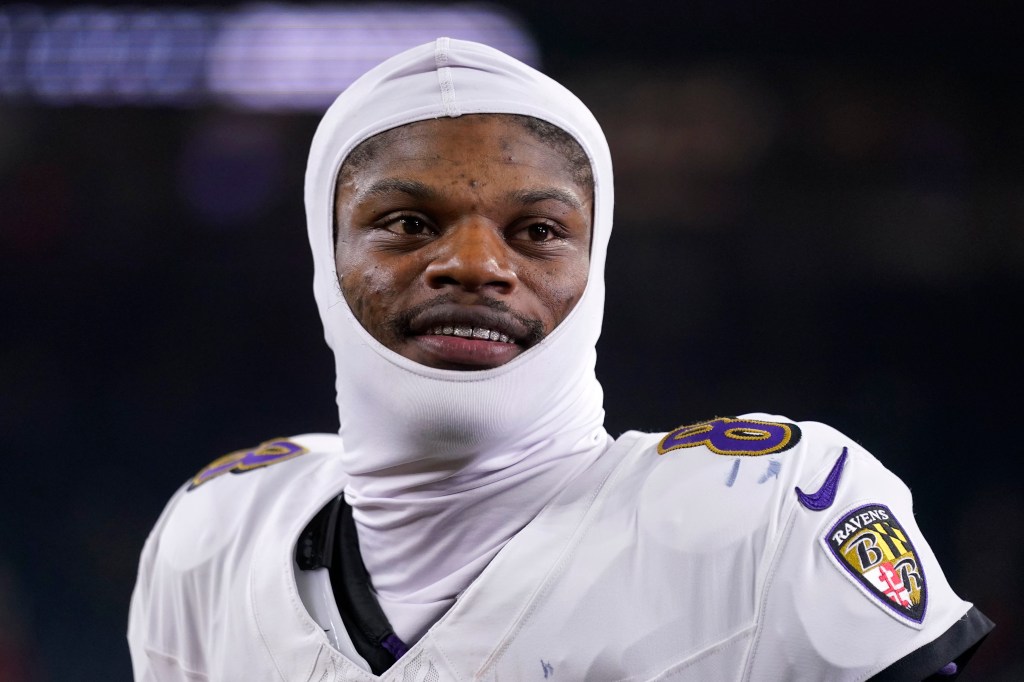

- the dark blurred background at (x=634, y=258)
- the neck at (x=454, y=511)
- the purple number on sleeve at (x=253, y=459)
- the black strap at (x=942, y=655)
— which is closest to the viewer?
the black strap at (x=942, y=655)

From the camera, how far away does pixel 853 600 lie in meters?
1.07

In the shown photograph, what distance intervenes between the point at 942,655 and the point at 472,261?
1.89 ft

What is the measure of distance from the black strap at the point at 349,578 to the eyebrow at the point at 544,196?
473 mm

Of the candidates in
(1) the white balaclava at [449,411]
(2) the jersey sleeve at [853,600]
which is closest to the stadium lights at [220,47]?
(1) the white balaclava at [449,411]

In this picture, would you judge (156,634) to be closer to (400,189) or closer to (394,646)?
(394,646)

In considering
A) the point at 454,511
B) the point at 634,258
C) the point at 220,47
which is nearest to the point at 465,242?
the point at 454,511

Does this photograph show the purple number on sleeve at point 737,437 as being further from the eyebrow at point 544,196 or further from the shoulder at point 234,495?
the shoulder at point 234,495

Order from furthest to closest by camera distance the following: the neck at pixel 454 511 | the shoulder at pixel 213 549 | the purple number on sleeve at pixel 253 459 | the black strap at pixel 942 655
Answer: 1. the purple number on sleeve at pixel 253 459
2. the shoulder at pixel 213 549
3. the neck at pixel 454 511
4. the black strap at pixel 942 655

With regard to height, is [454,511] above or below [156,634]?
above

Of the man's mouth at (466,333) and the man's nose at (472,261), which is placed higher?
the man's nose at (472,261)

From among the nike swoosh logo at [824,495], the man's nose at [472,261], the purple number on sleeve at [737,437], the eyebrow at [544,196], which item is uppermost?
the eyebrow at [544,196]

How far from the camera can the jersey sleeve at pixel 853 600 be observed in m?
1.05

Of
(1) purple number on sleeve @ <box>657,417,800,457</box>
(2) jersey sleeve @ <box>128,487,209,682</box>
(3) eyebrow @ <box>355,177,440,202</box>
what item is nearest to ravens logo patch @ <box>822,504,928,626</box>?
(1) purple number on sleeve @ <box>657,417,800,457</box>

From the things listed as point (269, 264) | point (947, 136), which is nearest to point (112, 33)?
point (269, 264)
